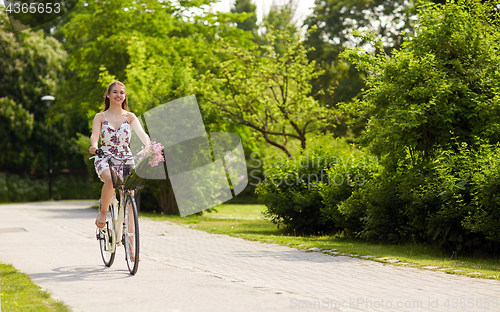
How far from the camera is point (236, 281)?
6.05 metres

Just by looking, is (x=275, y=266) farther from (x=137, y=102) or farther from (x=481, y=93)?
(x=137, y=102)

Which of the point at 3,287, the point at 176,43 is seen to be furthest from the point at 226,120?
the point at 3,287

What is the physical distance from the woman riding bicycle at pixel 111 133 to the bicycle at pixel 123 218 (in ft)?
0.27

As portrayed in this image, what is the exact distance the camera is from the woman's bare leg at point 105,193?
6.56m

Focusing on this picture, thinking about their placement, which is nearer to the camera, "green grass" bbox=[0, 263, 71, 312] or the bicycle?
"green grass" bbox=[0, 263, 71, 312]

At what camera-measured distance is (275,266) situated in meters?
7.38

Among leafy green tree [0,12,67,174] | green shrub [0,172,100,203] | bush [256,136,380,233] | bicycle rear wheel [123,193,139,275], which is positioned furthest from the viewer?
green shrub [0,172,100,203]

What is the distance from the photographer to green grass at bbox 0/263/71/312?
4680mm

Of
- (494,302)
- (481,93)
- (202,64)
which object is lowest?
(494,302)

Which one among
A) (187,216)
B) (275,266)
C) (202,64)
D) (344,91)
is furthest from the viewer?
(344,91)

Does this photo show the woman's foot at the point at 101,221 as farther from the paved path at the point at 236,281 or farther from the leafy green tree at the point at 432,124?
the leafy green tree at the point at 432,124

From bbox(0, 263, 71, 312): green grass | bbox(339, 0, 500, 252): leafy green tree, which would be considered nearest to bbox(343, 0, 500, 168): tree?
bbox(339, 0, 500, 252): leafy green tree

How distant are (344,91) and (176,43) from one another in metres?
11.8

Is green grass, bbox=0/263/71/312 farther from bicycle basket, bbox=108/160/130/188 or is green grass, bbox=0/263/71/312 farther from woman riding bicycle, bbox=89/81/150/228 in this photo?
bicycle basket, bbox=108/160/130/188
